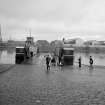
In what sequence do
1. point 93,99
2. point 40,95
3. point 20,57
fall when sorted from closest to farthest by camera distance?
point 93,99
point 40,95
point 20,57

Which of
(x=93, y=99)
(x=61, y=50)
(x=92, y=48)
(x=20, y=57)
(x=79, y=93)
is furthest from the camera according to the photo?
(x=92, y=48)

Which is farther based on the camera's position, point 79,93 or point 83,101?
point 79,93

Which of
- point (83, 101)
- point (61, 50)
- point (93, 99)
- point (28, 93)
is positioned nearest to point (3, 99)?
point (28, 93)

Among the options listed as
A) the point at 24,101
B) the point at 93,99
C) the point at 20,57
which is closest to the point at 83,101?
the point at 93,99

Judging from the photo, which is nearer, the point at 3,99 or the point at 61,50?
the point at 3,99

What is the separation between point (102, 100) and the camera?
734 centimetres

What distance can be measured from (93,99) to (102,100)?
0.34 m

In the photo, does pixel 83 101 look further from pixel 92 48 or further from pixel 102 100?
pixel 92 48

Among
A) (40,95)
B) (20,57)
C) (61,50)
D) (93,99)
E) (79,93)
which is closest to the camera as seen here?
(93,99)

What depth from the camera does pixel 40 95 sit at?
7.95m

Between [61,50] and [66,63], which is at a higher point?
[61,50]

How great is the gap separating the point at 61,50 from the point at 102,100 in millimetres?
19338

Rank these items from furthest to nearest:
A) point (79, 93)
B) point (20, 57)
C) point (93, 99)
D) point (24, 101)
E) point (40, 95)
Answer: point (20, 57) → point (79, 93) → point (40, 95) → point (93, 99) → point (24, 101)

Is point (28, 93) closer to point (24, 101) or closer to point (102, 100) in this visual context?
point (24, 101)
